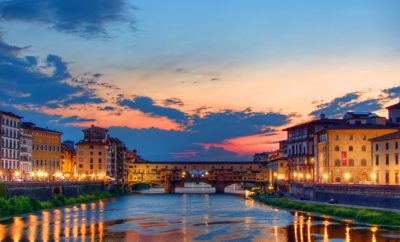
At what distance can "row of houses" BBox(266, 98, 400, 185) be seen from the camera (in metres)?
Result: 87.4

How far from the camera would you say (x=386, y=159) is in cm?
8750

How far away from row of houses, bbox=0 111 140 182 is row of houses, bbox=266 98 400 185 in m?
53.0

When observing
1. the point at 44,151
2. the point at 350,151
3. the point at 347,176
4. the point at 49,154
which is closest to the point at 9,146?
the point at 44,151

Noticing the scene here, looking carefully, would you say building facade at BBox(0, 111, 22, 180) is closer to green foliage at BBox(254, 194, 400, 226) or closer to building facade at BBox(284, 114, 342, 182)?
green foliage at BBox(254, 194, 400, 226)

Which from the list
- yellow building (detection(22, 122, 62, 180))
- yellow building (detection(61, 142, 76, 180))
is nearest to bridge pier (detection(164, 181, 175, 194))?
yellow building (detection(61, 142, 76, 180))

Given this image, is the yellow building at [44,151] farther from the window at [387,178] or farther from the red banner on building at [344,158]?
the window at [387,178]

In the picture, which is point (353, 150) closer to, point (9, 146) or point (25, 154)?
point (9, 146)

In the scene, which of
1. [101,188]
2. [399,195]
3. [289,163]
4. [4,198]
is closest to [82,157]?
[101,188]

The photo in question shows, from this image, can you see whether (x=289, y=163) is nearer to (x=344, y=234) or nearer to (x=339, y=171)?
(x=339, y=171)

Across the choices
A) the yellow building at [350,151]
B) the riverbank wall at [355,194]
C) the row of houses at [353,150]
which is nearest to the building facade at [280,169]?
the row of houses at [353,150]

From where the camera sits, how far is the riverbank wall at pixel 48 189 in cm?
7996

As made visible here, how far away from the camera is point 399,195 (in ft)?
202

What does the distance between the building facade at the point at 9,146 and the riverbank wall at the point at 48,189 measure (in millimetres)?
9438

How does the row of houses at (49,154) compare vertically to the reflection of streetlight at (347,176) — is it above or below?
above
